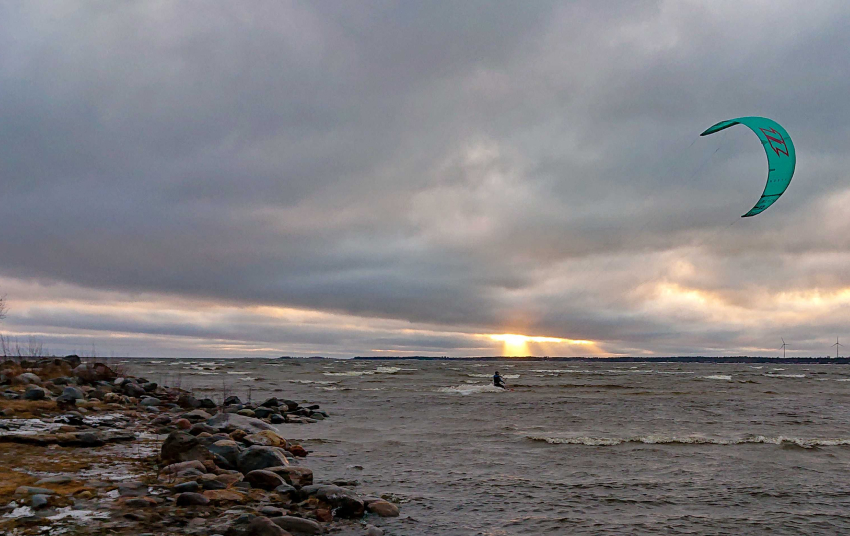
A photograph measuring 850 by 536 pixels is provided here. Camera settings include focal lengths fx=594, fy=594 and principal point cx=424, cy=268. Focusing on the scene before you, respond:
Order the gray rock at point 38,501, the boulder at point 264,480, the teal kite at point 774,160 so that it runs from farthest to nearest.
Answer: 1. the teal kite at point 774,160
2. the boulder at point 264,480
3. the gray rock at point 38,501

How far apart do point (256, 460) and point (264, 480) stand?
36.1 inches

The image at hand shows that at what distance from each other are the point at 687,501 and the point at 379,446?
806cm

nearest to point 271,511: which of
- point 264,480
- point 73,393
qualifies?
point 264,480

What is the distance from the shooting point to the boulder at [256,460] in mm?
10547

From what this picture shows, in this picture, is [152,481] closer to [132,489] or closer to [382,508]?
[132,489]

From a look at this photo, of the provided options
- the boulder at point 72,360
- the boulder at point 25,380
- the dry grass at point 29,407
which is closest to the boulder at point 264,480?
the dry grass at point 29,407

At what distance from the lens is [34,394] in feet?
49.4

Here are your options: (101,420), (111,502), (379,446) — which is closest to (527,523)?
(111,502)

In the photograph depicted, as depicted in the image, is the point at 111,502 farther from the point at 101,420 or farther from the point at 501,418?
the point at 501,418

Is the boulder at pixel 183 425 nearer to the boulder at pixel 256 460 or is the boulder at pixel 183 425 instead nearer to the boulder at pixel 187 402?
the boulder at pixel 256 460

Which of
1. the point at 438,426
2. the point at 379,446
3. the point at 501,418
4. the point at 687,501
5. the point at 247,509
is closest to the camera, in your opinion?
the point at 247,509

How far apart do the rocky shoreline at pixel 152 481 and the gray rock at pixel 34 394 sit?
1.0 inches

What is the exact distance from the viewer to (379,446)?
630 inches

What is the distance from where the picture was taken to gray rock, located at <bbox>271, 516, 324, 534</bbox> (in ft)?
25.5
